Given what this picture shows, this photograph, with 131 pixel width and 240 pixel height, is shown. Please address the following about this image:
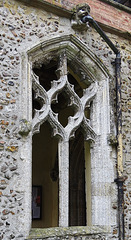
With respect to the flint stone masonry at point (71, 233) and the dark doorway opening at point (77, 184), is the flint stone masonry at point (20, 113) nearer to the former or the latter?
the flint stone masonry at point (71, 233)

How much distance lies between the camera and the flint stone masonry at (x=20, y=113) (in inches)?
182

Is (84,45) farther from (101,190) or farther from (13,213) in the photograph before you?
(13,213)

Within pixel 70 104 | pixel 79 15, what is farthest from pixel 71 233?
pixel 79 15

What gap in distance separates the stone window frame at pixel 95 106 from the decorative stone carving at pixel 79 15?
0.22m

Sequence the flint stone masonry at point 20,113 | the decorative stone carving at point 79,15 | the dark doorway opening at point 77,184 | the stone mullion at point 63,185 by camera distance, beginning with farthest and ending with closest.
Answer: the dark doorway opening at point 77,184 < the decorative stone carving at point 79,15 < the stone mullion at point 63,185 < the flint stone masonry at point 20,113

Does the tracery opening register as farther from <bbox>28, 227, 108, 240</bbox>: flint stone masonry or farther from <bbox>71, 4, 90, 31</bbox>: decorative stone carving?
<bbox>71, 4, 90, 31</bbox>: decorative stone carving

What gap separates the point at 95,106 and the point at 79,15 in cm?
148

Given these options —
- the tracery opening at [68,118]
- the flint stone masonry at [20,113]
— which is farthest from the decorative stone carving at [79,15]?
the tracery opening at [68,118]

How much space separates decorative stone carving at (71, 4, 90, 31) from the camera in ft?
18.6

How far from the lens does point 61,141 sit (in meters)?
5.32

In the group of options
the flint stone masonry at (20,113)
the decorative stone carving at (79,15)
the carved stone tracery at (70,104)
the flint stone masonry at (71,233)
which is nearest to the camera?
the flint stone masonry at (20,113)

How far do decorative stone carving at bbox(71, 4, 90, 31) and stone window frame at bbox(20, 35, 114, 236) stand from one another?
215 millimetres

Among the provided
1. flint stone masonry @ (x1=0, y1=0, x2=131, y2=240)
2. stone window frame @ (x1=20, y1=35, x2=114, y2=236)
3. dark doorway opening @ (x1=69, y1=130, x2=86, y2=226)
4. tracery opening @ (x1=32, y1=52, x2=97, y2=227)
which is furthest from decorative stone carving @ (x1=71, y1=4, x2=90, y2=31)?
dark doorway opening @ (x1=69, y1=130, x2=86, y2=226)

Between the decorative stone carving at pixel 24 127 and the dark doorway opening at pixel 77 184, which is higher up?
the decorative stone carving at pixel 24 127
